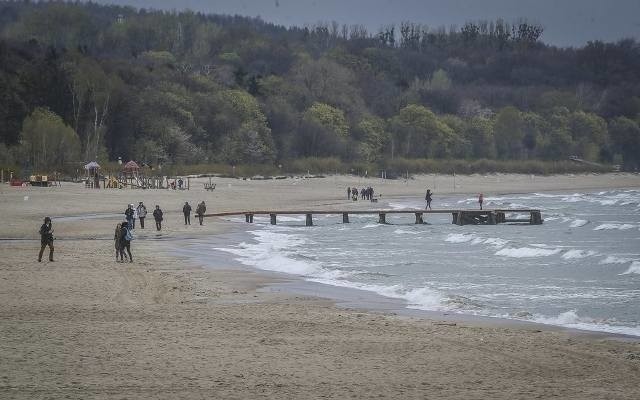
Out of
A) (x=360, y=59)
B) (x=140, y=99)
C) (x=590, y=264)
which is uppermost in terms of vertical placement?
(x=360, y=59)

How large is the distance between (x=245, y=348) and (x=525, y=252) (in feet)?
59.1

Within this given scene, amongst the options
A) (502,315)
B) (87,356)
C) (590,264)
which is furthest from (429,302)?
(590,264)

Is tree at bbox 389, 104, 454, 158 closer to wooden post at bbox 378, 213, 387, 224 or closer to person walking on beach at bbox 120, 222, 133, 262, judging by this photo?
wooden post at bbox 378, 213, 387, 224

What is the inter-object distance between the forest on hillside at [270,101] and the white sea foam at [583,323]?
49.4 meters

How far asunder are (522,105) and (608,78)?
156ft

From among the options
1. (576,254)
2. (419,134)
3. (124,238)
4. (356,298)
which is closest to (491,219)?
(576,254)

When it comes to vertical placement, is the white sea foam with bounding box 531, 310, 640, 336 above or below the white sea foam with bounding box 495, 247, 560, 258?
below

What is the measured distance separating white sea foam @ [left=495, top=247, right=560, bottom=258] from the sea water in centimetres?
3

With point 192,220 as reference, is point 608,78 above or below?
above

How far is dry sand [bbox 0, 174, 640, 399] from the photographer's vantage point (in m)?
9.71

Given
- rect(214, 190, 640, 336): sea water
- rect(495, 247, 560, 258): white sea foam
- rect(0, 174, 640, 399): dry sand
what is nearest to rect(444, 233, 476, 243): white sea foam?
rect(214, 190, 640, 336): sea water

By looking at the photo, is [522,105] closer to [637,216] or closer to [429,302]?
[637,216]

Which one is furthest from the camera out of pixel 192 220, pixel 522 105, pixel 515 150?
pixel 522 105

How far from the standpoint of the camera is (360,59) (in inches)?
6083
